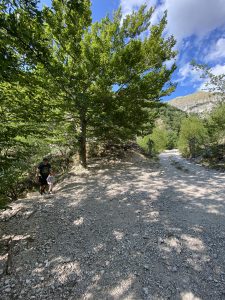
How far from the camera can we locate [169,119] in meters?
91.0

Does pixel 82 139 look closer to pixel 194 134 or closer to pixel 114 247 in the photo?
pixel 114 247

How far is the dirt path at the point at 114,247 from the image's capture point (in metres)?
3.38

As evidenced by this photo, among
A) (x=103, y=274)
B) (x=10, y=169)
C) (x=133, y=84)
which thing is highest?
(x=133, y=84)

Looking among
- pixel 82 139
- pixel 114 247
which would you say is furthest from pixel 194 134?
pixel 114 247

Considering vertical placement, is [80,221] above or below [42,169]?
below

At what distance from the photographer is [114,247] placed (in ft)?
14.6

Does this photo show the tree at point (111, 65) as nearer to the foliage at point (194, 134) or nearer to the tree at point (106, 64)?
the tree at point (106, 64)

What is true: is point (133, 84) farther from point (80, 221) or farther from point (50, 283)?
point (50, 283)

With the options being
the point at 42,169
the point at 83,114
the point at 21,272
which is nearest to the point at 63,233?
the point at 21,272

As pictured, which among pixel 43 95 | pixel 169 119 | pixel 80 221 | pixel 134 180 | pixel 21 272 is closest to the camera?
pixel 21 272

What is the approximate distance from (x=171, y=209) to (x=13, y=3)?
6.26m

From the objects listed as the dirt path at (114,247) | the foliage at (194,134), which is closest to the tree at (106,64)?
the dirt path at (114,247)

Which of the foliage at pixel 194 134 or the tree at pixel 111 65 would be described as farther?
the foliage at pixel 194 134

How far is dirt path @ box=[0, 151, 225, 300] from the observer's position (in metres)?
3.38
